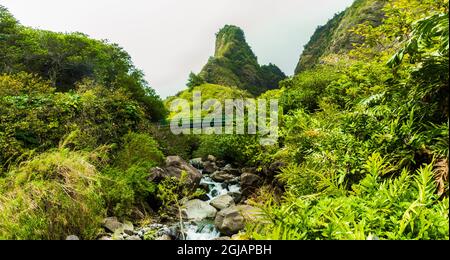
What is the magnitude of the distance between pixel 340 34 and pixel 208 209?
44.7 meters

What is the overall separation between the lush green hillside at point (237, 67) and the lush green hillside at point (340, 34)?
988cm

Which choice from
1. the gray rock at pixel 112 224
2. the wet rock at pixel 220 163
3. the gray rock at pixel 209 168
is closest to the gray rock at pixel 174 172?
the gray rock at pixel 112 224

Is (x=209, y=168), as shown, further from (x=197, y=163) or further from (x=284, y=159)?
(x=284, y=159)

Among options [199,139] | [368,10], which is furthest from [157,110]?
[368,10]

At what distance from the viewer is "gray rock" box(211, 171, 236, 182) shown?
14.7 meters

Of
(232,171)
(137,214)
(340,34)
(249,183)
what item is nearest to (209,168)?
(232,171)

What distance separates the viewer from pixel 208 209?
11.1 metres

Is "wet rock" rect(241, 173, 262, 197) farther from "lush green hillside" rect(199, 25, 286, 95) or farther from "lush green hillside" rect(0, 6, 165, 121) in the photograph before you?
"lush green hillside" rect(199, 25, 286, 95)

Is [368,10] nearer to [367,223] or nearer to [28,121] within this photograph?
[28,121]

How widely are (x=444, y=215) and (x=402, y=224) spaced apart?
0.38 metres

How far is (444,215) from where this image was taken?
9.13 ft

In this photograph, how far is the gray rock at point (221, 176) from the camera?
581 inches

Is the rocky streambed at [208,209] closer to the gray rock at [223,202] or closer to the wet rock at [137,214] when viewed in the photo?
the gray rock at [223,202]

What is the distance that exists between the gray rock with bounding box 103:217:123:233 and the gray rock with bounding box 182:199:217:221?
2.41 m
